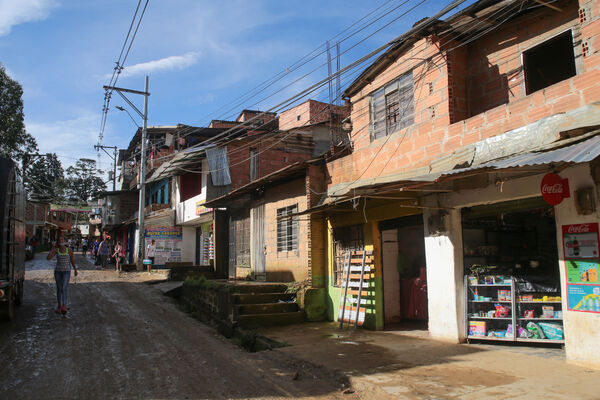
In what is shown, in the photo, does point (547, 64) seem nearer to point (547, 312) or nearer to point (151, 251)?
point (547, 312)

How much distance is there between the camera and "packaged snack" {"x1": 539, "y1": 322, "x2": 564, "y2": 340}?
696cm

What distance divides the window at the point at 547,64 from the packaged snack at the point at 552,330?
423 cm

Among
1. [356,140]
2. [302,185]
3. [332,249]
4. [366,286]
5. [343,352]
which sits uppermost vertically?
[356,140]

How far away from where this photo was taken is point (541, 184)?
6191 mm

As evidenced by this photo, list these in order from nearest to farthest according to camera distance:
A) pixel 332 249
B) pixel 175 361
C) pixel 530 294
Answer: pixel 175 361 < pixel 530 294 < pixel 332 249

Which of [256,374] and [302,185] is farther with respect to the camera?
[302,185]

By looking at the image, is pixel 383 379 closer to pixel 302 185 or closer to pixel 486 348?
pixel 486 348

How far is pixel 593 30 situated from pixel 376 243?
583 cm

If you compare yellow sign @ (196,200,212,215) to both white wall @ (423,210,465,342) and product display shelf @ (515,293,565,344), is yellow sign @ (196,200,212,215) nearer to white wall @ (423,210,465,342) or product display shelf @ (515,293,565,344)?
white wall @ (423,210,465,342)

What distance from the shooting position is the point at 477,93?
8.91 meters

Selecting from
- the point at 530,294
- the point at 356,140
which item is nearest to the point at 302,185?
the point at 356,140

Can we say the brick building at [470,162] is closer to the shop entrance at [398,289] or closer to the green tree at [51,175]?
the shop entrance at [398,289]

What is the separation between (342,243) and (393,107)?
3.74 meters

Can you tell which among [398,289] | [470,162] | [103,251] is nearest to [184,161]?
[103,251]
